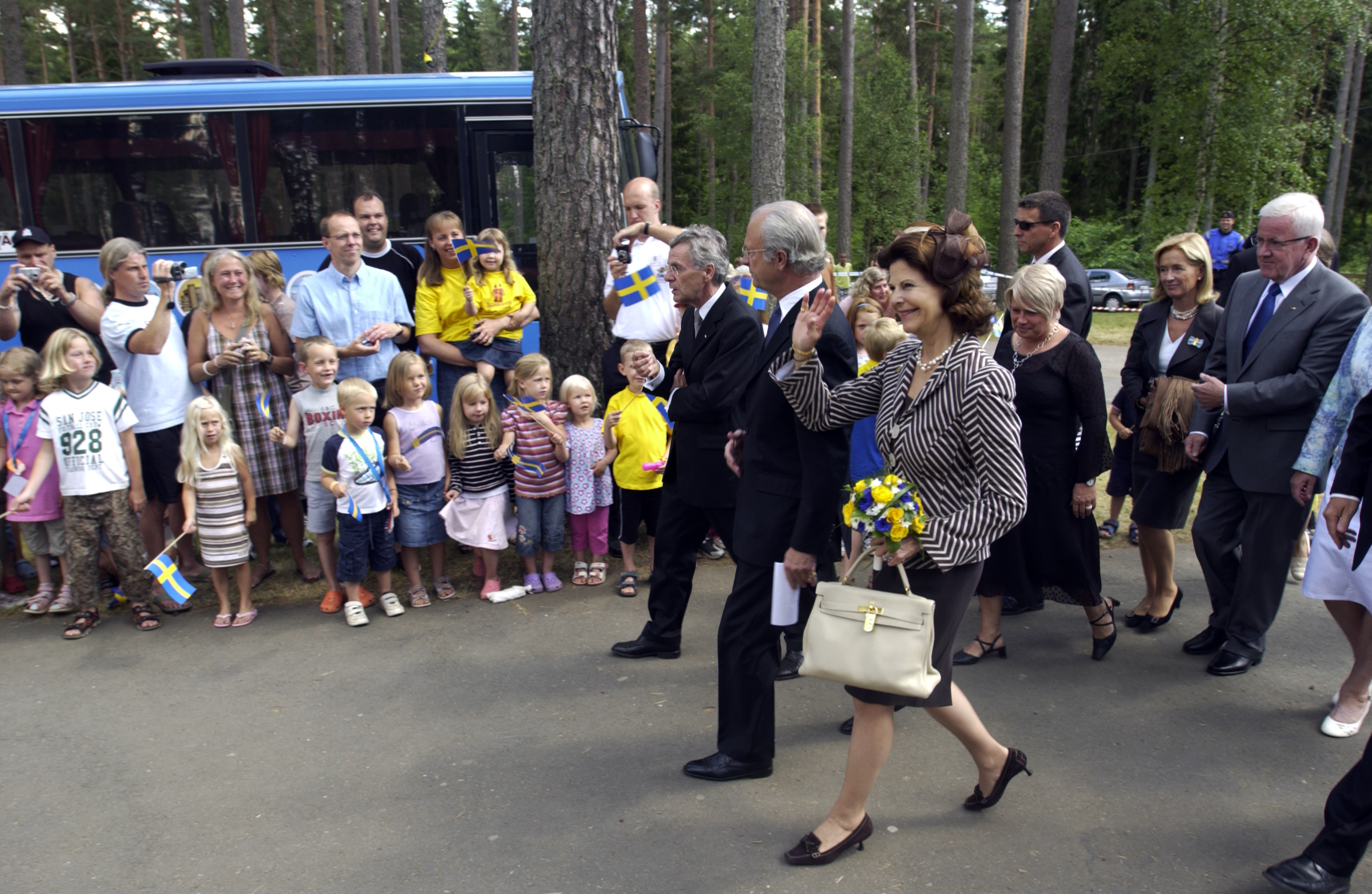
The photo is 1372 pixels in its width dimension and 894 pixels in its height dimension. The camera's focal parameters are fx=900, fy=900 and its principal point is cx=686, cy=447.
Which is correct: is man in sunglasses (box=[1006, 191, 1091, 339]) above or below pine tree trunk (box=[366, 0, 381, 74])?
below

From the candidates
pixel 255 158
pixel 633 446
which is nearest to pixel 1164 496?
pixel 633 446

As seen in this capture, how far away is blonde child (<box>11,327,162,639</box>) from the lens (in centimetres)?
502

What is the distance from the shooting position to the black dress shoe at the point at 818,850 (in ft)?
9.80

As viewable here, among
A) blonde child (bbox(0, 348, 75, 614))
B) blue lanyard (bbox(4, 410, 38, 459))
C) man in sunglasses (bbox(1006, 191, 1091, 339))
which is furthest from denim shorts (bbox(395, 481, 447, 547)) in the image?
man in sunglasses (bbox(1006, 191, 1091, 339))

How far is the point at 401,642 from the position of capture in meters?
4.92

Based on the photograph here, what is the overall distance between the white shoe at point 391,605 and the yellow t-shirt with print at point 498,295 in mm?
1891

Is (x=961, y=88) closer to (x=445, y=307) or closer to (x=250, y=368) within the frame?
(x=445, y=307)

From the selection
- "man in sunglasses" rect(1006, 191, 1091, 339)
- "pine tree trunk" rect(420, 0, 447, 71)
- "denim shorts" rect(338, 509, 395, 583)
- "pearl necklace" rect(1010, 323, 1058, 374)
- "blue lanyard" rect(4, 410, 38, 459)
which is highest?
"pine tree trunk" rect(420, 0, 447, 71)

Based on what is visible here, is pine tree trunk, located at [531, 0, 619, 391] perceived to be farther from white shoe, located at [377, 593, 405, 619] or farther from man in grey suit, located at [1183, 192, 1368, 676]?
man in grey suit, located at [1183, 192, 1368, 676]

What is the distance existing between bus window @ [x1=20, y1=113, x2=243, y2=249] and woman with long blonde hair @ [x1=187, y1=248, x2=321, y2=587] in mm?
4785

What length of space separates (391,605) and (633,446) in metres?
1.71

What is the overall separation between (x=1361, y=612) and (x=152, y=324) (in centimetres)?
635

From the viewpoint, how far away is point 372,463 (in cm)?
515

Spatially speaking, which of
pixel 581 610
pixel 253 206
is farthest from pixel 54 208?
pixel 581 610
